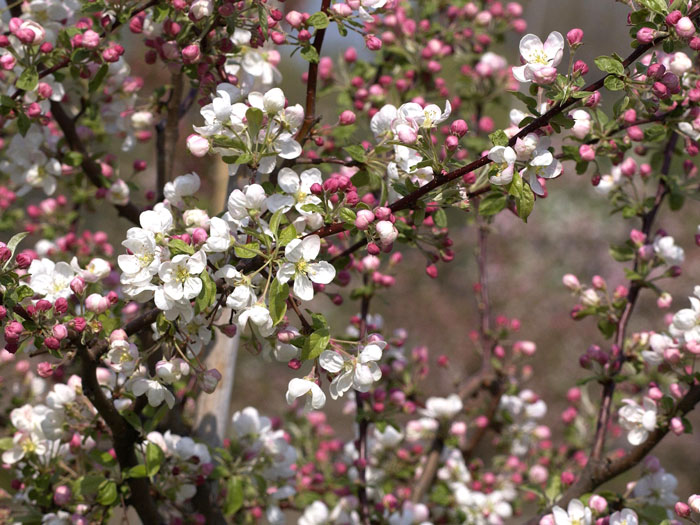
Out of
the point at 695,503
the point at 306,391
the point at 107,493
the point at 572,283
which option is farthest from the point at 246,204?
the point at 572,283

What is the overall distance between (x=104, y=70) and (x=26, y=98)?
212 millimetres

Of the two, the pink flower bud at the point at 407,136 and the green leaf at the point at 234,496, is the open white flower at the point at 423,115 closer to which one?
the pink flower bud at the point at 407,136

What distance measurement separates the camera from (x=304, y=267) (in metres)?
1.07

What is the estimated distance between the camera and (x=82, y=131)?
6.20ft

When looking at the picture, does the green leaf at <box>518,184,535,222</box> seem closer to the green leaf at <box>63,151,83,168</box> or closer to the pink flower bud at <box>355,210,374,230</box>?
the pink flower bud at <box>355,210,374,230</box>

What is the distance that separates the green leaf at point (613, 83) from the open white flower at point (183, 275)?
65 cm

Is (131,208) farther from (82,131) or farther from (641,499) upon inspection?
(641,499)

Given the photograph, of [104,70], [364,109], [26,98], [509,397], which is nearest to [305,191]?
[104,70]

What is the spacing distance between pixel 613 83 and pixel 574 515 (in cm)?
81

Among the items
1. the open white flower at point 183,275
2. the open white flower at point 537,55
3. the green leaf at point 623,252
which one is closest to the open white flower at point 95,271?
the open white flower at point 183,275

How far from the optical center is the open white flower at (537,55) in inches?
42.5

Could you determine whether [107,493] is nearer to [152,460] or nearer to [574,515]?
[152,460]

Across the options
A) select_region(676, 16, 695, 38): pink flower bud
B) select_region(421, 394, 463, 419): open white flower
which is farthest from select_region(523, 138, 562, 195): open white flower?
select_region(421, 394, 463, 419): open white flower

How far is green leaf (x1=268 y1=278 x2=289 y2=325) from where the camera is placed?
41.1 inches
